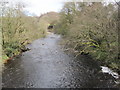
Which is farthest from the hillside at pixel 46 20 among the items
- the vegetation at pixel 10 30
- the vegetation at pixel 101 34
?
the vegetation at pixel 101 34

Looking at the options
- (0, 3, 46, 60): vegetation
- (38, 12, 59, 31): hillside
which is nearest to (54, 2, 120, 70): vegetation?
(0, 3, 46, 60): vegetation

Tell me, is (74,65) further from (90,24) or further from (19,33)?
(19,33)

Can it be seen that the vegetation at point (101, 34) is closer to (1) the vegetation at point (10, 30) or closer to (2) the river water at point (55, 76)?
(2) the river water at point (55, 76)

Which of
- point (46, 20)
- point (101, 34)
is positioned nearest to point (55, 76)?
point (101, 34)

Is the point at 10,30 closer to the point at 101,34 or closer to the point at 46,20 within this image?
the point at 101,34

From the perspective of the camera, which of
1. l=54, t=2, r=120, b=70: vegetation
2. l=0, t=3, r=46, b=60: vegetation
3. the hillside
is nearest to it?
l=54, t=2, r=120, b=70: vegetation

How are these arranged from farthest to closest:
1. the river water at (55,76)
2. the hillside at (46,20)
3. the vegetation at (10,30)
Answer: the hillside at (46,20) → the vegetation at (10,30) → the river water at (55,76)

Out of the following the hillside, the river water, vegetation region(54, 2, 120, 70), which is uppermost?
the hillside

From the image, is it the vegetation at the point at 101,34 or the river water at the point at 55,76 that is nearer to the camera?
the river water at the point at 55,76

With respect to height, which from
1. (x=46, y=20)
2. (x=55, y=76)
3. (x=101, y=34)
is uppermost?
(x=46, y=20)

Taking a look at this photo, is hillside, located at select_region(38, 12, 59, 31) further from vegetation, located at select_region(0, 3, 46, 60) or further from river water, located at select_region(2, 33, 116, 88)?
river water, located at select_region(2, 33, 116, 88)

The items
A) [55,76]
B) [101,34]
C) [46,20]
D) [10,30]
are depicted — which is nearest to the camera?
[55,76]

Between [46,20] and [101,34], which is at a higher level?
[46,20]

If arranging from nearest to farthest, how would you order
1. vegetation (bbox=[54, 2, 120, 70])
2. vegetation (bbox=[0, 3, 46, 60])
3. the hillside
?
vegetation (bbox=[54, 2, 120, 70]), vegetation (bbox=[0, 3, 46, 60]), the hillside
